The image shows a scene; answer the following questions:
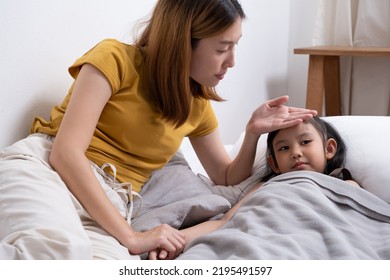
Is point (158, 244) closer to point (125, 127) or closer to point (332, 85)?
point (125, 127)

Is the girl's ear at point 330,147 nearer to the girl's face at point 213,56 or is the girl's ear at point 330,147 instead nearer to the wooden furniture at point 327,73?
the girl's face at point 213,56

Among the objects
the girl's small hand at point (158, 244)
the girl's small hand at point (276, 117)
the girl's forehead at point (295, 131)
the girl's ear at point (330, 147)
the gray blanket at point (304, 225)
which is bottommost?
the girl's small hand at point (158, 244)

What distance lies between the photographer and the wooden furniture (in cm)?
228

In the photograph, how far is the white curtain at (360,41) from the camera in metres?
2.43

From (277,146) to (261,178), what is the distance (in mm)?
117

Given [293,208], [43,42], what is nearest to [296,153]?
[293,208]

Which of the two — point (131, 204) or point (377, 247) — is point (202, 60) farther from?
point (377, 247)

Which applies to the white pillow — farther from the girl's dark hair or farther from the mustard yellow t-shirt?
the mustard yellow t-shirt

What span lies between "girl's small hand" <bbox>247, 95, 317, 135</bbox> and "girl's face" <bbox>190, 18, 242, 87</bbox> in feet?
0.59

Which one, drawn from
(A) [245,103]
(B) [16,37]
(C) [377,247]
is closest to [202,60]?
(B) [16,37]

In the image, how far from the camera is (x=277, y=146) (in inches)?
58.1

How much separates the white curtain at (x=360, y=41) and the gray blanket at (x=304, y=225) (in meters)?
1.32

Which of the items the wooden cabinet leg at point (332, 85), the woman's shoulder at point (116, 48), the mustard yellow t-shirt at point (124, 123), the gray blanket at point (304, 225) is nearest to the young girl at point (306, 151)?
the gray blanket at point (304, 225)

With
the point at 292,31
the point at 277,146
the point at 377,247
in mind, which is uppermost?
the point at 292,31
